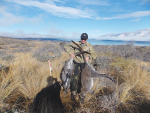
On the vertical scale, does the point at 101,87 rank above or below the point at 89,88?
below

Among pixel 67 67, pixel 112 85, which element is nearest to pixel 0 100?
pixel 67 67

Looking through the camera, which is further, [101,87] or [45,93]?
[101,87]

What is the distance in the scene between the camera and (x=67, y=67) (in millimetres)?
1772

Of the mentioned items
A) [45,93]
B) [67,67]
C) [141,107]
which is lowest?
[141,107]

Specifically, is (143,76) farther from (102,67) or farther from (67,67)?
(67,67)

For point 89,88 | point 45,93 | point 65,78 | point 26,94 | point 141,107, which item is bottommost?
point 141,107

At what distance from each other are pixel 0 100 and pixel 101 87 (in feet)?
9.12

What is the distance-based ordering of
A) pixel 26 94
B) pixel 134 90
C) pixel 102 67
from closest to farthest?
pixel 26 94, pixel 134 90, pixel 102 67

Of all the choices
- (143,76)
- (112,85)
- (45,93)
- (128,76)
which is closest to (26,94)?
(45,93)

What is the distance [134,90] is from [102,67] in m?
2.18

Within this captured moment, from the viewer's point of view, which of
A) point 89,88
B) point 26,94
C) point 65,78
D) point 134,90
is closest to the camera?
point 89,88

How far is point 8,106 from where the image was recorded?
1.82 meters

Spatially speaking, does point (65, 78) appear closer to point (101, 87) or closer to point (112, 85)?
point (101, 87)

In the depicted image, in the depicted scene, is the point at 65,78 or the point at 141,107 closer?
the point at 65,78
